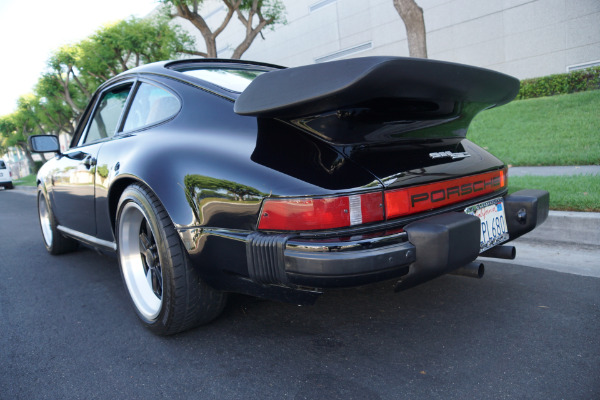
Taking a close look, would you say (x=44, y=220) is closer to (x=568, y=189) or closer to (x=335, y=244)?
(x=335, y=244)

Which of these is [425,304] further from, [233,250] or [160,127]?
[160,127]

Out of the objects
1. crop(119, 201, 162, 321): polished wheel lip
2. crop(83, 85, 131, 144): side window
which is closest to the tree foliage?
crop(83, 85, 131, 144): side window

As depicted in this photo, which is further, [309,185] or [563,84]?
[563,84]

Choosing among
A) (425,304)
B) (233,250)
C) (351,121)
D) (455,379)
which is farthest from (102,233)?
(455,379)

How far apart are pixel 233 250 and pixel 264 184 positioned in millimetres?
325

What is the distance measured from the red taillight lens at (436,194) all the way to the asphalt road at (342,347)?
1.10ft

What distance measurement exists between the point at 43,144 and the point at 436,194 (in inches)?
134

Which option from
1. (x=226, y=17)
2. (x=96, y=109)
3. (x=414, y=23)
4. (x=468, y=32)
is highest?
(x=226, y=17)

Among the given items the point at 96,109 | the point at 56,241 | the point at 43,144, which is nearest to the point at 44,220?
the point at 56,241

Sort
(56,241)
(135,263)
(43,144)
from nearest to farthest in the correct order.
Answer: (135,263) → (43,144) → (56,241)

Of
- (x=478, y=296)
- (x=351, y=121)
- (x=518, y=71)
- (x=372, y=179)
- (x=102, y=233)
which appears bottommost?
(x=478, y=296)

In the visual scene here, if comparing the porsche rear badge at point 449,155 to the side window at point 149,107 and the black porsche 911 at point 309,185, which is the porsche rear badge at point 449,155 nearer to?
the black porsche 911 at point 309,185

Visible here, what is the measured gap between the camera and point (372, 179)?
1698 millimetres

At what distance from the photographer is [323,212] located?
1615mm
